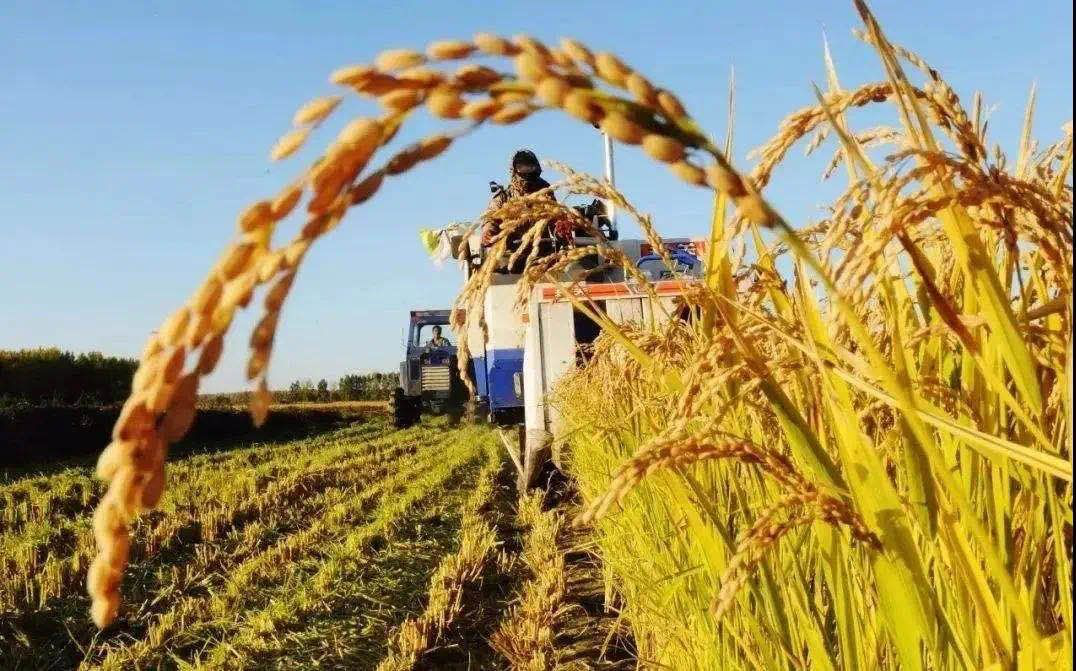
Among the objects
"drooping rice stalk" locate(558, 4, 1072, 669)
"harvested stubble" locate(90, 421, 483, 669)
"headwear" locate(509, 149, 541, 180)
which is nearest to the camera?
"drooping rice stalk" locate(558, 4, 1072, 669)

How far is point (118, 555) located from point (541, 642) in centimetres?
404

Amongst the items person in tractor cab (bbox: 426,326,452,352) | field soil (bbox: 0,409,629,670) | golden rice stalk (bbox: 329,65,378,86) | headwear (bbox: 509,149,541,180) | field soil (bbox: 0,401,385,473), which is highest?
headwear (bbox: 509,149,541,180)

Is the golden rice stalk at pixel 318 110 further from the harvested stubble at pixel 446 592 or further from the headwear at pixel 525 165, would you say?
the headwear at pixel 525 165

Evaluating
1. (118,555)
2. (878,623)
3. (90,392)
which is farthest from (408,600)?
(90,392)

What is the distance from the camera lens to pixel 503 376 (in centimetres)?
1005

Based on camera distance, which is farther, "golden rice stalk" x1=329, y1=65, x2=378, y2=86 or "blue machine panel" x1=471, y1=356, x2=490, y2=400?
"blue machine panel" x1=471, y1=356, x2=490, y2=400

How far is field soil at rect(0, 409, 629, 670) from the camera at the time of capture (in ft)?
15.8

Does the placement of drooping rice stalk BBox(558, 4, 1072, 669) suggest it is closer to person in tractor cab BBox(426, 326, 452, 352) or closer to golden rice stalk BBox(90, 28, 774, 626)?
golden rice stalk BBox(90, 28, 774, 626)

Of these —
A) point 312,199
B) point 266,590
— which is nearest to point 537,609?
point 266,590

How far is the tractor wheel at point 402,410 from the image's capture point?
2047 centimetres

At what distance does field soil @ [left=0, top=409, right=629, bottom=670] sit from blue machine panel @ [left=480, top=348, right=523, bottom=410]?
3.05ft

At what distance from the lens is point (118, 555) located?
0.63 m

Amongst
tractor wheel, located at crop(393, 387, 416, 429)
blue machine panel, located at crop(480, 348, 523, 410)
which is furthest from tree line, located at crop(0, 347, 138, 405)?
blue machine panel, located at crop(480, 348, 523, 410)

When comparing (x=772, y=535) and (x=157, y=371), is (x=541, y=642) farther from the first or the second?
(x=157, y=371)
